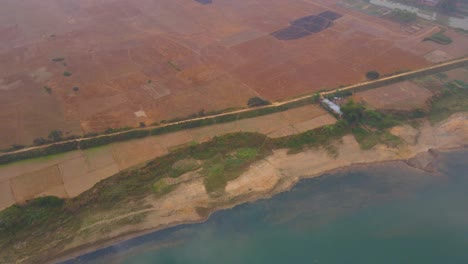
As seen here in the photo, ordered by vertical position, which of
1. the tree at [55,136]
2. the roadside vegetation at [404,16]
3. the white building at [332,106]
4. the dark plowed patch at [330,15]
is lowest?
the tree at [55,136]

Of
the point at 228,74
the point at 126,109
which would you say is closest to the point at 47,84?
the point at 126,109

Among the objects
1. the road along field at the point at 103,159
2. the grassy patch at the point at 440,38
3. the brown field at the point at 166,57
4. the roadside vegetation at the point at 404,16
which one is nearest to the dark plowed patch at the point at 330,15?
the brown field at the point at 166,57

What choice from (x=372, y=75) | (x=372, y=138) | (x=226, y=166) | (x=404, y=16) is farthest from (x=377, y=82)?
(x=226, y=166)

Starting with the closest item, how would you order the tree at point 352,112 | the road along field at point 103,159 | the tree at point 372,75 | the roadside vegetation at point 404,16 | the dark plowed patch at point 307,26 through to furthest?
the road along field at point 103,159 < the tree at point 352,112 < the tree at point 372,75 < the dark plowed patch at point 307,26 < the roadside vegetation at point 404,16

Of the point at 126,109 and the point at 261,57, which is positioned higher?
the point at 261,57

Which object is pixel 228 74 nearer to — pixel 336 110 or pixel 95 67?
pixel 336 110

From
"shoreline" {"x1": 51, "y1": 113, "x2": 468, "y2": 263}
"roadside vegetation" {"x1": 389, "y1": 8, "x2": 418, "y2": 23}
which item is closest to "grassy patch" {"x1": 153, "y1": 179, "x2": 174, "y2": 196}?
"shoreline" {"x1": 51, "y1": 113, "x2": 468, "y2": 263}

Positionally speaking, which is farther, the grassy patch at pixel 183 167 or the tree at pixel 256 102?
the tree at pixel 256 102

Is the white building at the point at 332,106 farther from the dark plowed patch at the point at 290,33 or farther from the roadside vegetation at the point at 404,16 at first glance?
the roadside vegetation at the point at 404,16
